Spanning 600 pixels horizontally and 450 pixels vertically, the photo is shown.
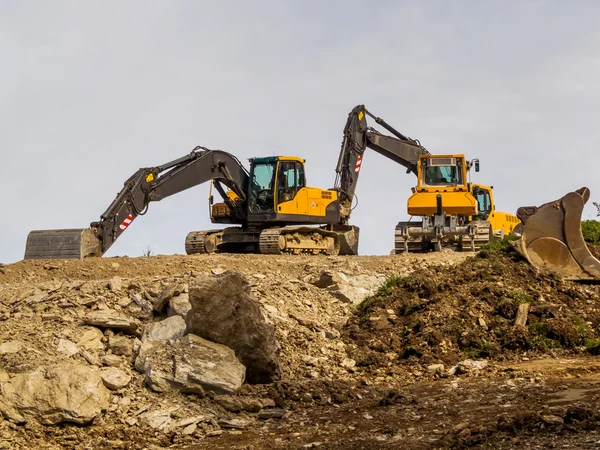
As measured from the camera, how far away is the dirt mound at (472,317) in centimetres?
1188

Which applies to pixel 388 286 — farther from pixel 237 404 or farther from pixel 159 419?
pixel 159 419

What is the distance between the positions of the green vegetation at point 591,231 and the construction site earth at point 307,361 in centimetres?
271

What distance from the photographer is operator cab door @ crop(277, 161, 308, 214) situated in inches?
886

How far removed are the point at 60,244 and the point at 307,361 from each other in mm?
9383

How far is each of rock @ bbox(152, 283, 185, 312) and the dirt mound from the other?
2465mm

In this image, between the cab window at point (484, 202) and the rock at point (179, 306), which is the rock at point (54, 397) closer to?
the rock at point (179, 306)

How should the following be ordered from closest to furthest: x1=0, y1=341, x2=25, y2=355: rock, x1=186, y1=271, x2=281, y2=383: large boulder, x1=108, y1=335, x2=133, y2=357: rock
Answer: x1=0, y1=341, x2=25, y2=355: rock, x1=186, y1=271, x2=281, y2=383: large boulder, x1=108, y1=335, x2=133, y2=357: rock

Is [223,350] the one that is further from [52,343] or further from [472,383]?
[472,383]

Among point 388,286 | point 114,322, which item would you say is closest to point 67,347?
point 114,322

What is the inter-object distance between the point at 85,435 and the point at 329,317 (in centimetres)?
492

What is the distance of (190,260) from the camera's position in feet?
57.1

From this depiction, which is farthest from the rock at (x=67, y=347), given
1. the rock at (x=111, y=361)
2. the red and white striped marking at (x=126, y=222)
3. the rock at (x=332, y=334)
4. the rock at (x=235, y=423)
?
the red and white striped marking at (x=126, y=222)

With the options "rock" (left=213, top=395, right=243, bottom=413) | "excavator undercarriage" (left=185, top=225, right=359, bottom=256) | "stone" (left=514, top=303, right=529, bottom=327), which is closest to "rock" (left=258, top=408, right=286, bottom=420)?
"rock" (left=213, top=395, right=243, bottom=413)

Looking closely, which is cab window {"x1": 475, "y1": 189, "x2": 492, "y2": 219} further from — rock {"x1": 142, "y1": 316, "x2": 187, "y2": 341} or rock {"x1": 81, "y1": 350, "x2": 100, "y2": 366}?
rock {"x1": 81, "y1": 350, "x2": 100, "y2": 366}
